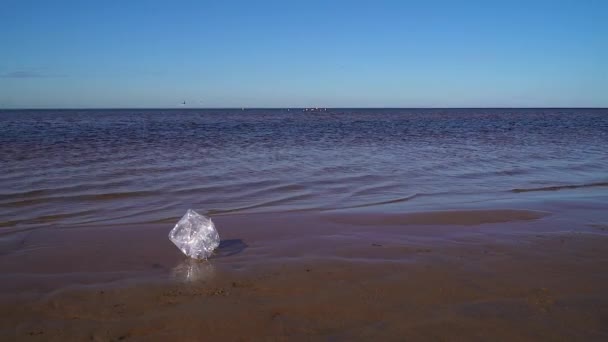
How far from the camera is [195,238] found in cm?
532

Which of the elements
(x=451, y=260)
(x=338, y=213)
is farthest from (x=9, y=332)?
(x=338, y=213)

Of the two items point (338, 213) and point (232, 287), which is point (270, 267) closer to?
point (232, 287)

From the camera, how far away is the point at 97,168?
11719 mm

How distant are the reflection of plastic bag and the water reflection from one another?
0.52ft

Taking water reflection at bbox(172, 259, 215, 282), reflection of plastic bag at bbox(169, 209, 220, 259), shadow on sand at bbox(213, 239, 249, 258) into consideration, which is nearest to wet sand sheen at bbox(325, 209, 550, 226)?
shadow on sand at bbox(213, 239, 249, 258)

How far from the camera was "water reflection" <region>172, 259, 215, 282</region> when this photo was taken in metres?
4.55

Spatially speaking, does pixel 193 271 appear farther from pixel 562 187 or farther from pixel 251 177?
pixel 562 187

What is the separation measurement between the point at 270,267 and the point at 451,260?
201cm

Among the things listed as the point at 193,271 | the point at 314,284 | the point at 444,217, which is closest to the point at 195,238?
the point at 193,271

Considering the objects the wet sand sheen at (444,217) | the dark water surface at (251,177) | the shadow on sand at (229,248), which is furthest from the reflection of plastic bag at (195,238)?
the wet sand sheen at (444,217)

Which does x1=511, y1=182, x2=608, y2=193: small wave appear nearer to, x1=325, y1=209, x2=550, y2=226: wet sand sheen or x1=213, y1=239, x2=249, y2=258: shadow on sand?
x1=325, y1=209, x2=550, y2=226: wet sand sheen

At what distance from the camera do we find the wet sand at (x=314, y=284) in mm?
3439

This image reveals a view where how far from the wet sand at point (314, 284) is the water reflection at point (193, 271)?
2 centimetres

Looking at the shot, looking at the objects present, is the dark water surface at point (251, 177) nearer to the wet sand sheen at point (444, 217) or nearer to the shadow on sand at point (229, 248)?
the wet sand sheen at point (444, 217)
